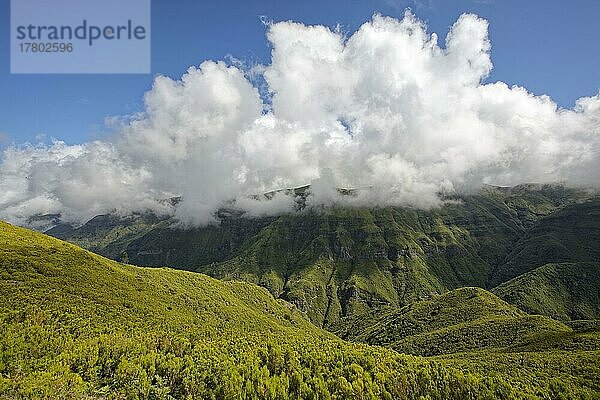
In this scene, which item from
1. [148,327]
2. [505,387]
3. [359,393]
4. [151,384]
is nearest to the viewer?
[151,384]

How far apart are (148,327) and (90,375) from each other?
71.8 metres

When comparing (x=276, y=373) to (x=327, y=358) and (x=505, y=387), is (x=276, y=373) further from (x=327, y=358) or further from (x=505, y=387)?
(x=505, y=387)

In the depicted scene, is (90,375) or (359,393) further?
(359,393)

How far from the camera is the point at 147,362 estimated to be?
4040 inches

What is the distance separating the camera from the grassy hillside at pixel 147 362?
87688 mm

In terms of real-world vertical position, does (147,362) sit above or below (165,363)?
above

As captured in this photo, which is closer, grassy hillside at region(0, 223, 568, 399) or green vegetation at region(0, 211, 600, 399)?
grassy hillside at region(0, 223, 568, 399)

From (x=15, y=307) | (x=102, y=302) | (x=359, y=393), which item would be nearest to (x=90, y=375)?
(x=15, y=307)

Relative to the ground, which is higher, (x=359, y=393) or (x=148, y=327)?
(x=148, y=327)

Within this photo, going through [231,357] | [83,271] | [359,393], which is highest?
[83,271]

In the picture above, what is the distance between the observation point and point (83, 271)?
652ft

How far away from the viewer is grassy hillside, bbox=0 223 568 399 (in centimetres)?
8769

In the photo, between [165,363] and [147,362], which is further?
[165,363]

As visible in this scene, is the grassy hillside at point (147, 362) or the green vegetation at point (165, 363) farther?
the green vegetation at point (165, 363)
